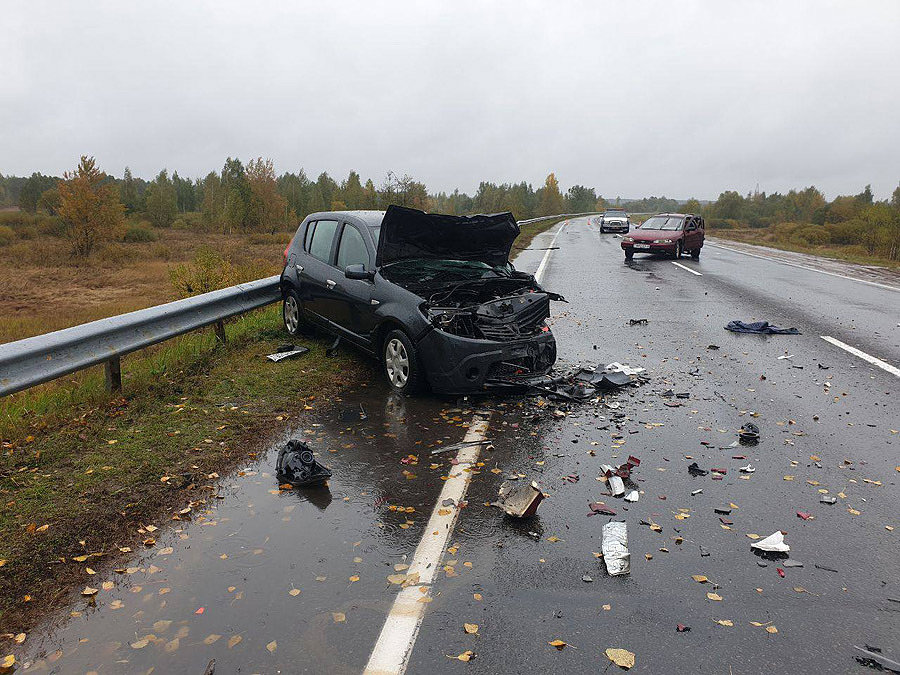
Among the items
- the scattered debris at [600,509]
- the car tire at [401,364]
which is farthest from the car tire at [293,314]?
the scattered debris at [600,509]

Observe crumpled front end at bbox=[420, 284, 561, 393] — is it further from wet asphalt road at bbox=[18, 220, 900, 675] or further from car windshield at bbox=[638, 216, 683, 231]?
car windshield at bbox=[638, 216, 683, 231]

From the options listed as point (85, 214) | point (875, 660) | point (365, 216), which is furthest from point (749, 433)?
point (85, 214)

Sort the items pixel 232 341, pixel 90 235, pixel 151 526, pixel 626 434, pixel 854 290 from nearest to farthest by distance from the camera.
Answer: pixel 151 526
pixel 626 434
pixel 232 341
pixel 854 290
pixel 90 235

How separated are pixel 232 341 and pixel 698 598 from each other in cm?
683

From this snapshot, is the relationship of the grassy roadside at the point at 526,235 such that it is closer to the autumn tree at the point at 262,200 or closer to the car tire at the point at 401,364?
the car tire at the point at 401,364

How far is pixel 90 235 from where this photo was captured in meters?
42.1

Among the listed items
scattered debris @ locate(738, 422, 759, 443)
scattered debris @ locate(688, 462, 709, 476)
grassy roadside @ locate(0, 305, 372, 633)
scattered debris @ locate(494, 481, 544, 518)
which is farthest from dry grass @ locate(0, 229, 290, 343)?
scattered debris @ locate(688, 462, 709, 476)

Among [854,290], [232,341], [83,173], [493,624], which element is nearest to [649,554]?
[493,624]

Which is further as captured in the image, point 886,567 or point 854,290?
point 854,290

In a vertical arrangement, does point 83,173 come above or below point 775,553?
above

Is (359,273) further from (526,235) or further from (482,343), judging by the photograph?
(526,235)

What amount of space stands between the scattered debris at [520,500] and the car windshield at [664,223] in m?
22.0

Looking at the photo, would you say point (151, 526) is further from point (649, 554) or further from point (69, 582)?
point (649, 554)

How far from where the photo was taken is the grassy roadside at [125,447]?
335 cm
